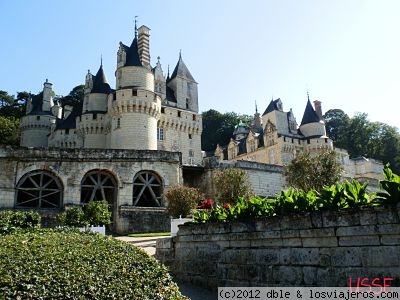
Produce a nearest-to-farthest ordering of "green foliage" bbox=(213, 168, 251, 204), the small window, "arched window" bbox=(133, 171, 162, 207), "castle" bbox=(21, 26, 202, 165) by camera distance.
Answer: "green foliage" bbox=(213, 168, 251, 204) < "arched window" bbox=(133, 171, 162, 207) < "castle" bbox=(21, 26, 202, 165) < the small window

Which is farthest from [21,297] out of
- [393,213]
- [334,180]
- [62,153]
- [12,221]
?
[62,153]

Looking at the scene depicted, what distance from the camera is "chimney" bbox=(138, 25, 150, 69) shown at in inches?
1522

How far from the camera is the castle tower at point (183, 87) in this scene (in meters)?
42.8

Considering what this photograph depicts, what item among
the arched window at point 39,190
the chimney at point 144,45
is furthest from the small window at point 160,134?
the arched window at point 39,190

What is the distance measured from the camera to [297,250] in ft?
21.3

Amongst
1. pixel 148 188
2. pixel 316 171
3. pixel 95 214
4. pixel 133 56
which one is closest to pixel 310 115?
pixel 133 56

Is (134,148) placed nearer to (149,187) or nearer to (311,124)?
(149,187)

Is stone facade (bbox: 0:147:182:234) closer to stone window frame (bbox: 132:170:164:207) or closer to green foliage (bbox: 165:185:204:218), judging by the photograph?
stone window frame (bbox: 132:170:164:207)

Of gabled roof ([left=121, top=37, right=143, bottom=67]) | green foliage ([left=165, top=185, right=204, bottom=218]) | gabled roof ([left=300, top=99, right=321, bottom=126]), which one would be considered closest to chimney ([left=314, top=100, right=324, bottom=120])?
gabled roof ([left=300, top=99, right=321, bottom=126])

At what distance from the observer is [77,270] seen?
4.86m

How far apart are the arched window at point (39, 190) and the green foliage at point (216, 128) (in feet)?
147

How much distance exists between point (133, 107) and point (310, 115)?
84.0 feet

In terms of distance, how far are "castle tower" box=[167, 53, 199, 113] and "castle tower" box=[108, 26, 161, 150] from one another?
22.9 feet

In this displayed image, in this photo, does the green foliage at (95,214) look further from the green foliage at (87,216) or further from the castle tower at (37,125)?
the castle tower at (37,125)
